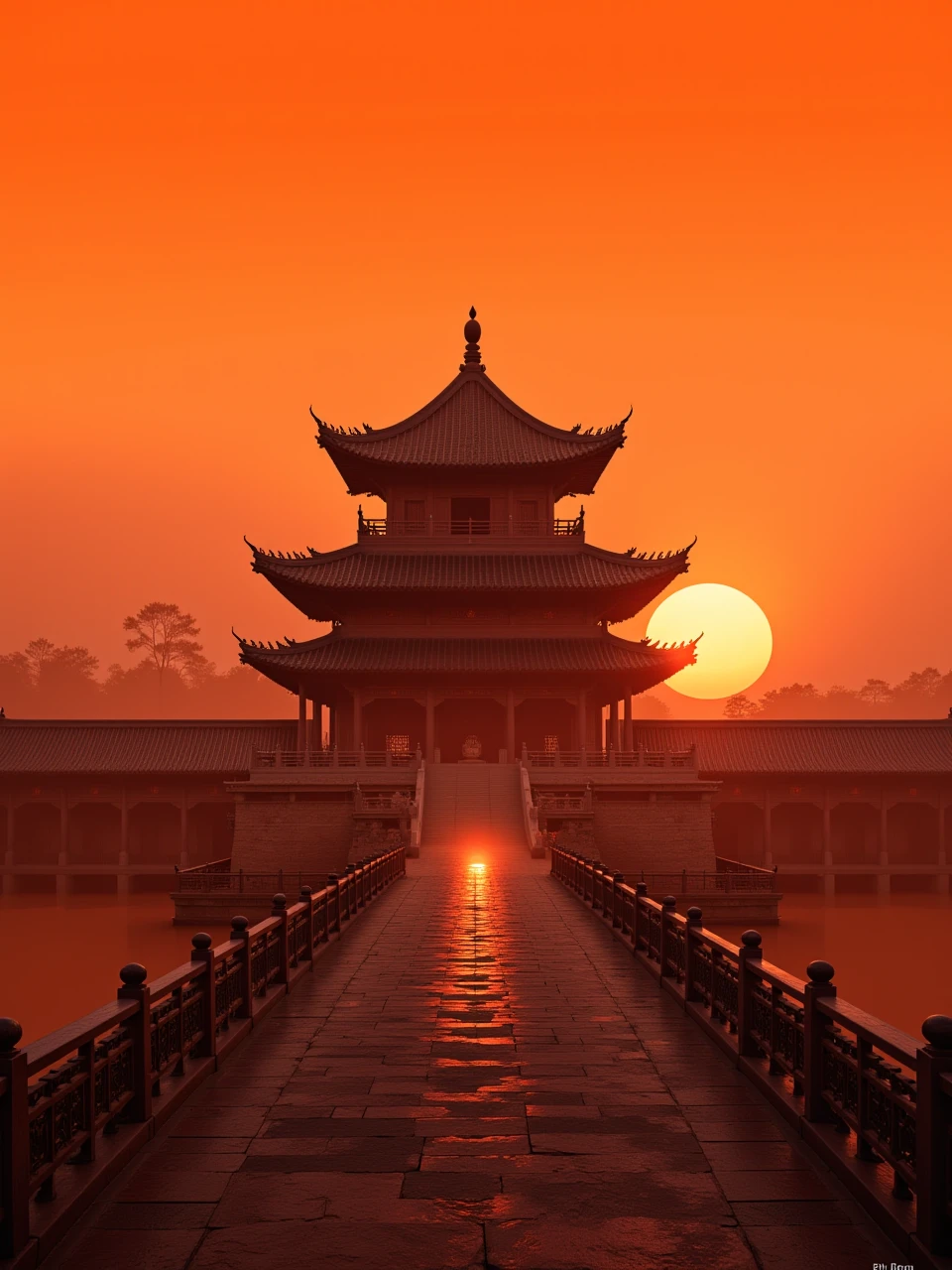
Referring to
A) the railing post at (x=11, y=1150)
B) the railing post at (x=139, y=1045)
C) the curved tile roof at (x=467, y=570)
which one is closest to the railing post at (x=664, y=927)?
the railing post at (x=139, y=1045)

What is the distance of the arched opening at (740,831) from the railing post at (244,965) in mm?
32896

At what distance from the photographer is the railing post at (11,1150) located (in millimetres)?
4875

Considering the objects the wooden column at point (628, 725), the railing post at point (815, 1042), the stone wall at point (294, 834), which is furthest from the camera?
the wooden column at point (628, 725)

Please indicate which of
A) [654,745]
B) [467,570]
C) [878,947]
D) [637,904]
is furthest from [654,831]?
[637,904]

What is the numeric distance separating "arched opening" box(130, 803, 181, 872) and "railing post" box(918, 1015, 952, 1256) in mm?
38554

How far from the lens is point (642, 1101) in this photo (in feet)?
25.0

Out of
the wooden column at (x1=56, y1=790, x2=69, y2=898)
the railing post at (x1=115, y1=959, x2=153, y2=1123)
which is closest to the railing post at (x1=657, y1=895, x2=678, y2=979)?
the railing post at (x1=115, y1=959, x2=153, y2=1123)

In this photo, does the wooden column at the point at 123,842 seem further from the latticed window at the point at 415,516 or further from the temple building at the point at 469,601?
the latticed window at the point at 415,516

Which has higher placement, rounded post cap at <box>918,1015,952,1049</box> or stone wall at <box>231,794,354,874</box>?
rounded post cap at <box>918,1015,952,1049</box>

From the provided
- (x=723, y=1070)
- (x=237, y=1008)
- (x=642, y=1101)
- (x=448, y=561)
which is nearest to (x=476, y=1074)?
(x=642, y=1101)

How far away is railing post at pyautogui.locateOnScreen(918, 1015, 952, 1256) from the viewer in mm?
4914

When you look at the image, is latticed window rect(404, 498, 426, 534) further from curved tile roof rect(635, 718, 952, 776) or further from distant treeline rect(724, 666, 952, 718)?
distant treeline rect(724, 666, 952, 718)

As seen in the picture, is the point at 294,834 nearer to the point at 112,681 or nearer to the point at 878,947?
the point at 878,947

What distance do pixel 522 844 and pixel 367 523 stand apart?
1696cm
